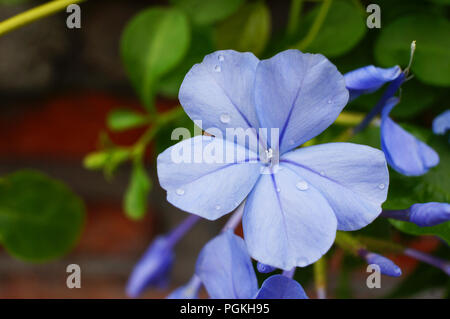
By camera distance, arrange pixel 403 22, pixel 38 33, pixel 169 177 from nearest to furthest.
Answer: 1. pixel 169 177
2. pixel 403 22
3. pixel 38 33

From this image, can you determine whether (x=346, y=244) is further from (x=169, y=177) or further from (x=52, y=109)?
(x=52, y=109)

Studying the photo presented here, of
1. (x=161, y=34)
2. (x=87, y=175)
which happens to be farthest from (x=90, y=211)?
(x=161, y=34)

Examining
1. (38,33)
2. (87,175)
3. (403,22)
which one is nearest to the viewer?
(403,22)

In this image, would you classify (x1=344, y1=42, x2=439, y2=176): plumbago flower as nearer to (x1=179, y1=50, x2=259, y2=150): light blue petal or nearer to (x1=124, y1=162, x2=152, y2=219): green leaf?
(x1=179, y1=50, x2=259, y2=150): light blue petal

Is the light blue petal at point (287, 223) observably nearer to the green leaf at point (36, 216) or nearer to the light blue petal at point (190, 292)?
the light blue petal at point (190, 292)

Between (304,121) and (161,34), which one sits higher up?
(161,34)
